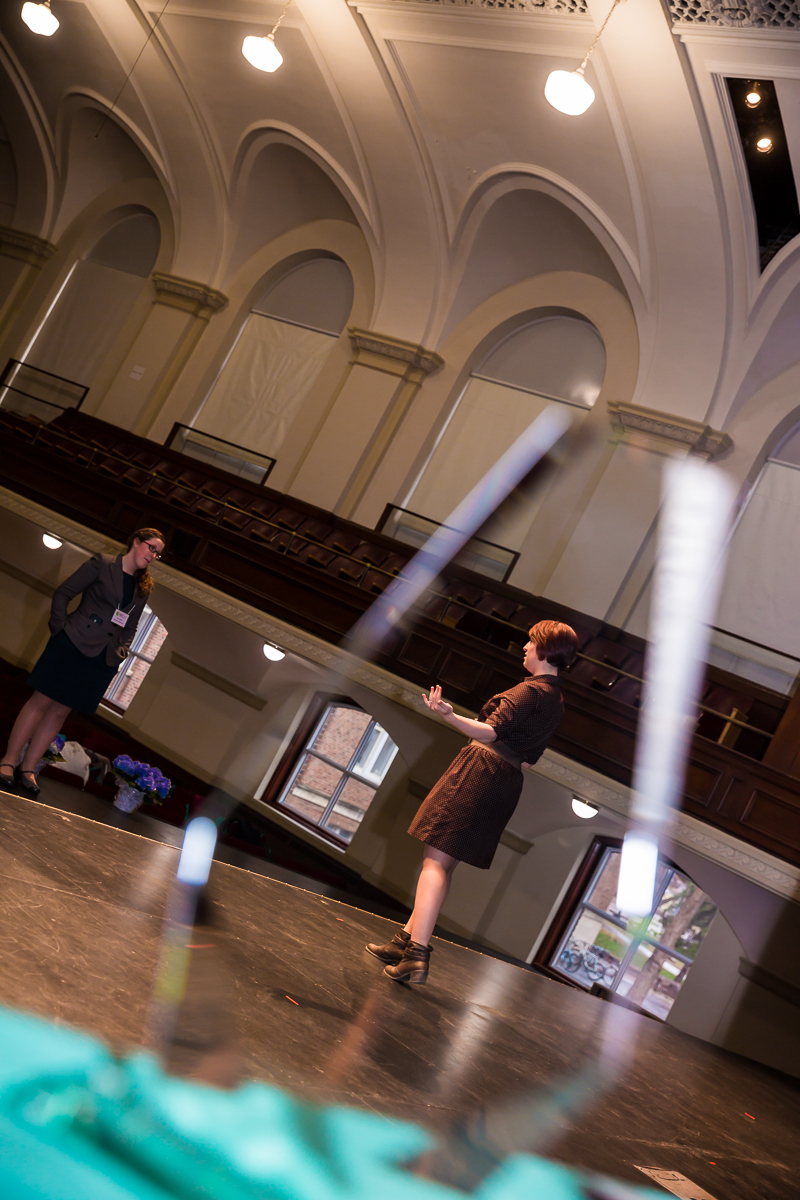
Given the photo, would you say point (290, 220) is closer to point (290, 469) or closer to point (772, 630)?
point (290, 469)

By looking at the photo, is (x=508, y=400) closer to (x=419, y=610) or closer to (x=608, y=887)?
(x=419, y=610)

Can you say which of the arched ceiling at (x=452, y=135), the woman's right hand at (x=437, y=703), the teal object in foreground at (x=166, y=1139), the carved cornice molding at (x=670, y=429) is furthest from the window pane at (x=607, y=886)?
the teal object in foreground at (x=166, y=1139)

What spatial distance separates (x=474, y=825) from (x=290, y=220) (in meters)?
11.6

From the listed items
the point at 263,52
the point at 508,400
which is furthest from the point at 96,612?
the point at 508,400

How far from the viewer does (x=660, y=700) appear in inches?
252

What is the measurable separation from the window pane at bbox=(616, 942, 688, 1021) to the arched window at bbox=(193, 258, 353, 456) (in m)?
7.75

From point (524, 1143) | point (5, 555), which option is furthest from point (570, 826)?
point (5, 555)

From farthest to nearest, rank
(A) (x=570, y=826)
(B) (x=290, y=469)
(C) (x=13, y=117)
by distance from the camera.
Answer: (C) (x=13, y=117)
(B) (x=290, y=469)
(A) (x=570, y=826)

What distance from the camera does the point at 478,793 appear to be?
3.09 m

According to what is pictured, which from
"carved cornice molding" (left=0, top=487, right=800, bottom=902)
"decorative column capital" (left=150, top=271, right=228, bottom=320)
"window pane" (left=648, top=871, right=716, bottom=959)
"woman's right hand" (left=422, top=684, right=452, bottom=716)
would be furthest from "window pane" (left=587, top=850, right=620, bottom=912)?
"decorative column capital" (left=150, top=271, right=228, bottom=320)

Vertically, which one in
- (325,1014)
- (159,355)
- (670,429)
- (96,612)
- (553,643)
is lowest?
(325,1014)

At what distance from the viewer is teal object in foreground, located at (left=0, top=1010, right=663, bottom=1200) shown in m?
1.28

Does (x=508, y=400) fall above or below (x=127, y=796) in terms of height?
above

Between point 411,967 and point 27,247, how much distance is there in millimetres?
14810
